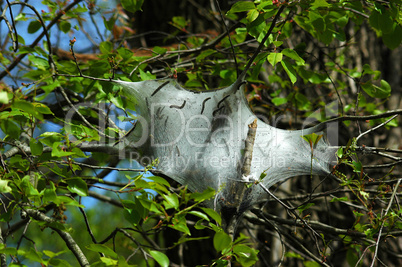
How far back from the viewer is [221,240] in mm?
1497

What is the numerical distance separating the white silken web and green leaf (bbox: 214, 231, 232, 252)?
0.82 meters

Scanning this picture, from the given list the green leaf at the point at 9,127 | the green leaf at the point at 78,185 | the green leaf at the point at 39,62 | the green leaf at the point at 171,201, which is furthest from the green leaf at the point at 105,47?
the green leaf at the point at 171,201

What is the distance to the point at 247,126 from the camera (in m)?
2.51

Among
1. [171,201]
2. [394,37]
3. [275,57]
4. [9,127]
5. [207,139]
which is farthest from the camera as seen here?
[207,139]

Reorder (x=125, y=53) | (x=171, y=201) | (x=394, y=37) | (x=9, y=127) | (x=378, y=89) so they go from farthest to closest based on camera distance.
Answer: (x=378, y=89), (x=125, y=53), (x=394, y=37), (x=9, y=127), (x=171, y=201)

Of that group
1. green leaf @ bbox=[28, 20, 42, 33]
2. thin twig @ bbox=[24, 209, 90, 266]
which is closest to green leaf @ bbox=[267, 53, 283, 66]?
thin twig @ bbox=[24, 209, 90, 266]

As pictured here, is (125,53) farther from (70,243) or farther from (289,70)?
(70,243)

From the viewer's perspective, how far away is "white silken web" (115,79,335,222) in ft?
7.81

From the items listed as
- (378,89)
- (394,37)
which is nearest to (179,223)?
(394,37)

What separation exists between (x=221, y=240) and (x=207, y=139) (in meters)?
1.05

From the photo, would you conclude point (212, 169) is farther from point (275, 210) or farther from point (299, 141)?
point (275, 210)

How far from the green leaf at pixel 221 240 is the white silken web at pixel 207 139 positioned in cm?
82

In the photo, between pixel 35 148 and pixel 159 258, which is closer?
pixel 159 258

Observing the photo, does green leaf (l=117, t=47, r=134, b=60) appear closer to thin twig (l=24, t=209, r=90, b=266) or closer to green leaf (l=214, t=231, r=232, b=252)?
thin twig (l=24, t=209, r=90, b=266)
